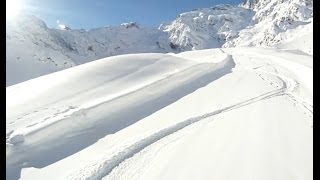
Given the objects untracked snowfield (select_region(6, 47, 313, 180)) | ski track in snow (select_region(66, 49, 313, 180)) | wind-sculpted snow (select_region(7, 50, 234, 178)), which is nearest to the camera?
ski track in snow (select_region(66, 49, 313, 180))

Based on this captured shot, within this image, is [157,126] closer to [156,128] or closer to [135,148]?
[156,128]

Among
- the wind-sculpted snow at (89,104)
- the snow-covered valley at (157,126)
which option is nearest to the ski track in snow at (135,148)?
the snow-covered valley at (157,126)

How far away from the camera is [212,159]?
21.9 feet

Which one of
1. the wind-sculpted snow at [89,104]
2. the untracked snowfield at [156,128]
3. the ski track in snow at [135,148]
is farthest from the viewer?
the wind-sculpted snow at [89,104]

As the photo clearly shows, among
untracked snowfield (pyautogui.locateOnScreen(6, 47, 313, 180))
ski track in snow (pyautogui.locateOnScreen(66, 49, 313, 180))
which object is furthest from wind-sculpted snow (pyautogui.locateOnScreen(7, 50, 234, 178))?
ski track in snow (pyautogui.locateOnScreen(66, 49, 313, 180))

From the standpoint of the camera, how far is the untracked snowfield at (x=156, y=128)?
6.40 meters

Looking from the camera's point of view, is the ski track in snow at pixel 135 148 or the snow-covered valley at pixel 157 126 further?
the snow-covered valley at pixel 157 126

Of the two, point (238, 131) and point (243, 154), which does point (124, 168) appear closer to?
point (243, 154)

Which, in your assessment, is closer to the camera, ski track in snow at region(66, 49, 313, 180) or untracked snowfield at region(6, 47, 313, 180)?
ski track in snow at region(66, 49, 313, 180)

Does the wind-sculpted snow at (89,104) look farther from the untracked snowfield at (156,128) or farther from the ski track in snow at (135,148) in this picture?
the ski track in snow at (135,148)

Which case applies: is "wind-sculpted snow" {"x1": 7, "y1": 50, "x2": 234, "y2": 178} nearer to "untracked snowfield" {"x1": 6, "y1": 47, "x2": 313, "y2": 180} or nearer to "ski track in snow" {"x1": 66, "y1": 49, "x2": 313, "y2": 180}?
"untracked snowfield" {"x1": 6, "y1": 47, "x2": 313, "y2": 180}

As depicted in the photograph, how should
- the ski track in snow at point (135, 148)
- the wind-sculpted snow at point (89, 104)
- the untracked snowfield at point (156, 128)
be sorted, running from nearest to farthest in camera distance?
the ski track in snow at point (135, 148) < the untracked snowfield at point (156, 128) < the wind-sculpted snow at point (89, 104)

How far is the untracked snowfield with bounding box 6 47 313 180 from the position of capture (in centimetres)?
640

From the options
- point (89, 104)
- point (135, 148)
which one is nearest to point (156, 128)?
point (135, 148)
